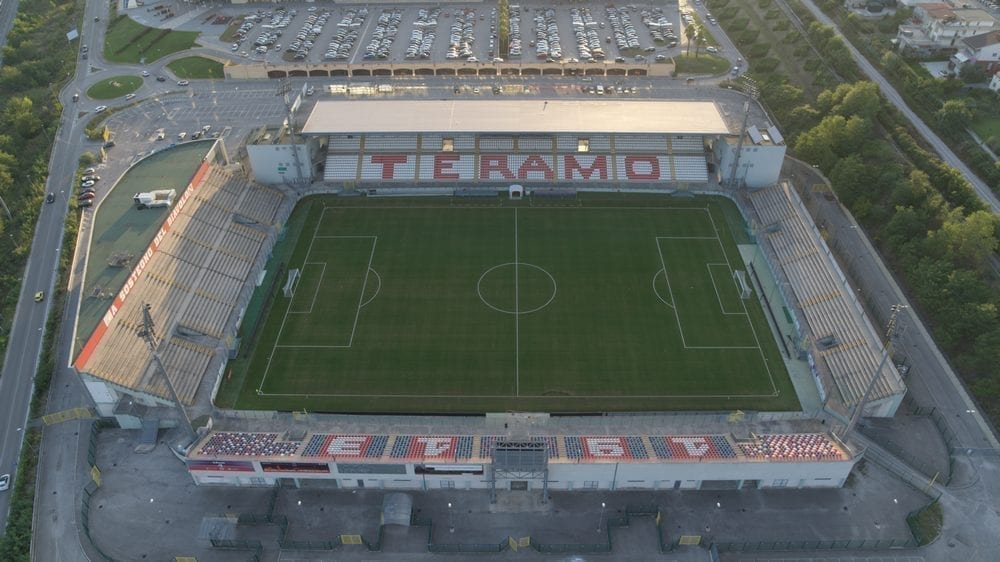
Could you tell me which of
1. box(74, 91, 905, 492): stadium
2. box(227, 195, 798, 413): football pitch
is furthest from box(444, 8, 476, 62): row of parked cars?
box(227, 195, 798, 413): football pitch

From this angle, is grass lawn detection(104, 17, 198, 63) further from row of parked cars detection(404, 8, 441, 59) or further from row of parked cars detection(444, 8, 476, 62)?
row of parked cars detection(444, 8, 476, 62)

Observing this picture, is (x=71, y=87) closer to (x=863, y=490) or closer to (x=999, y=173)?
(x=863, y=490)

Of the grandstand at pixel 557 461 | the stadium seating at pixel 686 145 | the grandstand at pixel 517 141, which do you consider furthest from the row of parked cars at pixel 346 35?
the grandstand at pixel 557 461

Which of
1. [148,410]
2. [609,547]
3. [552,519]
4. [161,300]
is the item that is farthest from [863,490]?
[161,300]

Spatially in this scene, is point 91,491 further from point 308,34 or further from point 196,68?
point 308,34

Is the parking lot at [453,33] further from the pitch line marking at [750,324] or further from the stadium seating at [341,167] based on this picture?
the pitch line marking at [750,324]
